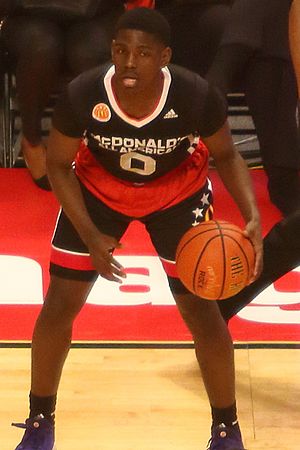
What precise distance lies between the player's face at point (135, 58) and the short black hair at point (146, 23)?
0.5 inches

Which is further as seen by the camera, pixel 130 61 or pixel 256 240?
pixel 256 240

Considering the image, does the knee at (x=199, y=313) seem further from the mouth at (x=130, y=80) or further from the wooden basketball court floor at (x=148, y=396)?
the mouth at (x=130, y=80)

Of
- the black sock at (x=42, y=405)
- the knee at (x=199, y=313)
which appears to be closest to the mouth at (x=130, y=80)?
the knee at (x=199, y=313)

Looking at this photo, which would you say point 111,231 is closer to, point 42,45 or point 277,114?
point 277,114

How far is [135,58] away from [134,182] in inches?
16.2

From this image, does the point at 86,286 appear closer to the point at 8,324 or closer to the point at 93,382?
the point at 93,382

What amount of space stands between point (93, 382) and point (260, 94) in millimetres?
2046

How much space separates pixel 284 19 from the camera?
508 centimetres

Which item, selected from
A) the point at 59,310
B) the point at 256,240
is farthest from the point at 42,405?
the point at 256,240

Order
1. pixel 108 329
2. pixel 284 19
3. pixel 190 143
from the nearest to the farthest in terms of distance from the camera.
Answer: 1. pixel 190 143
2. pixel 108 329
3. pixel 284 19

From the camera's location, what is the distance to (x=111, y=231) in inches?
121

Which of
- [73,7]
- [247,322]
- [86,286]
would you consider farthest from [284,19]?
[86,286]

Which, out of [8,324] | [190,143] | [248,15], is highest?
[190,143]

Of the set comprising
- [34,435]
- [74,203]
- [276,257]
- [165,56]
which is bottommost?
[34,435]
